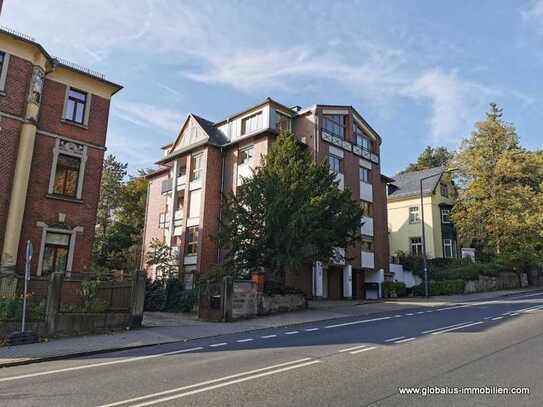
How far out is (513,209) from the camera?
119ft

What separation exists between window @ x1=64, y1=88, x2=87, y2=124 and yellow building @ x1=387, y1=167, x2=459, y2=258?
33.3 metres

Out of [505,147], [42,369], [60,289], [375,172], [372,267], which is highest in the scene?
[505,147]

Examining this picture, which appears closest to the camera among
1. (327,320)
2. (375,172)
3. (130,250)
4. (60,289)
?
(60,289)

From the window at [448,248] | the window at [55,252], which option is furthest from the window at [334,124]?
the window at [448,248]

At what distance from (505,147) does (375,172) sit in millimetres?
14101

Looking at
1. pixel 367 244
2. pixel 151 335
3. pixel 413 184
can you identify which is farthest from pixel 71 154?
pixel 413 184

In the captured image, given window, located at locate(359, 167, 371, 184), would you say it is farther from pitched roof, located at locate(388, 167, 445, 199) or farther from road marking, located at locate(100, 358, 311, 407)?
road marking, located at locate(100, 358, 311, 407)

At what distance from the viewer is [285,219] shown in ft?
65.5

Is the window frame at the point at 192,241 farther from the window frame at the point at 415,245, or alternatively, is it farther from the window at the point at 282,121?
the window frame at the point at 415,245

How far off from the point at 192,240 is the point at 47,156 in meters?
13.1

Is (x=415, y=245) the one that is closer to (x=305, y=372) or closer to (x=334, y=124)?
(x=334, y=124)

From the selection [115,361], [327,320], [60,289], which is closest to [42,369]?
[115,361]

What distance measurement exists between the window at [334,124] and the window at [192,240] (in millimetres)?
11745

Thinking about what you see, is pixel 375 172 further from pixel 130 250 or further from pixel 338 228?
pixel 130 250
